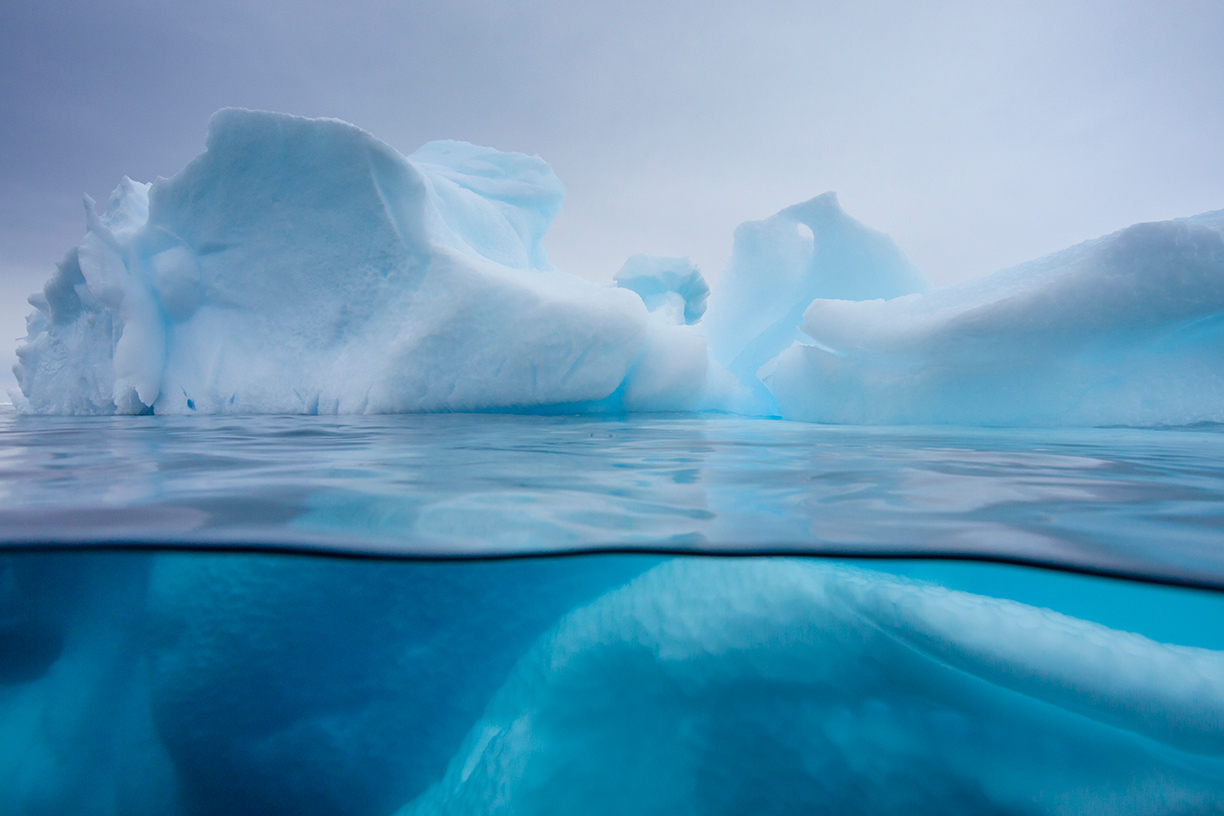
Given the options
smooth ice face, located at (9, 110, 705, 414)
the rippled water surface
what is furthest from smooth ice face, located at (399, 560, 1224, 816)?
smooth ice face, located at (9, 110, 705, 414)

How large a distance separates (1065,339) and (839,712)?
15.8 ft

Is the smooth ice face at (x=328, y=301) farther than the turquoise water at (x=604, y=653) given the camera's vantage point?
Yes

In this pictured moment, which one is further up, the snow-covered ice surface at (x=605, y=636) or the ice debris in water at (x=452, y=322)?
the ice debris in water at (x=452, y=322)

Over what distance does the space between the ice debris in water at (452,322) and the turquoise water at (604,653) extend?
12.6ft

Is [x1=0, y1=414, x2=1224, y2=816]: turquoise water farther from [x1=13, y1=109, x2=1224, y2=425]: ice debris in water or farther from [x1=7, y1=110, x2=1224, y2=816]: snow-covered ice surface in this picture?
[x1=13, y1=109, x2=1224, y2=425]: ice debris in water

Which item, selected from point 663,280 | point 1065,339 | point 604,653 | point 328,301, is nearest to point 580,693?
point 604,653

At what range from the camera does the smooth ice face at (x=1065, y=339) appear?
12.8 ft

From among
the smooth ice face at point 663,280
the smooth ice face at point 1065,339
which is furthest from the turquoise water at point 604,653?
the smooth ice face at point 663,280

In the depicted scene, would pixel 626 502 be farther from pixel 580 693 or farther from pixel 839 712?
pixel 839 712

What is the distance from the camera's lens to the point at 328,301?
5.66m

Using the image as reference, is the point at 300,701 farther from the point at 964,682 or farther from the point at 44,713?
the point at 964,682

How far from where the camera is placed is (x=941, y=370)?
199 inches

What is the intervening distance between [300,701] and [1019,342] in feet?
17.3

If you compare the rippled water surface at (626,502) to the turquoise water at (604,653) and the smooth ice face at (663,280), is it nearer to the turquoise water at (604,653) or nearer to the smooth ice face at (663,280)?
the turquoise water at (604,653)
